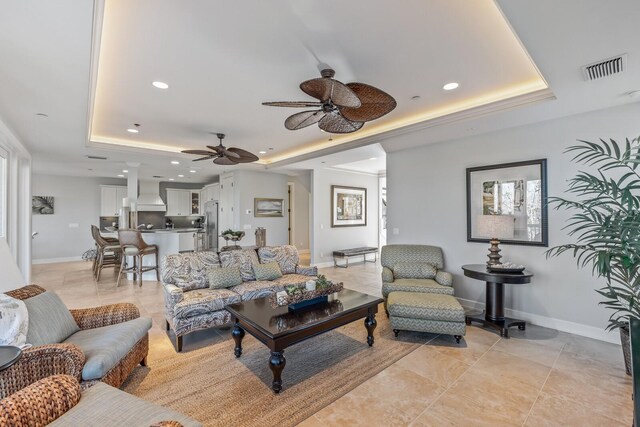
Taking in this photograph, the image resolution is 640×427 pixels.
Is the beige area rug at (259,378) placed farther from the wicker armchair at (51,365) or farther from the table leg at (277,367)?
the wicker armchair at (51,365)

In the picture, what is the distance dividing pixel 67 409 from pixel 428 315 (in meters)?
2.91

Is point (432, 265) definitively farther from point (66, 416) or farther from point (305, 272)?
point (66, 416)

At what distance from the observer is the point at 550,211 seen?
3.54 meters

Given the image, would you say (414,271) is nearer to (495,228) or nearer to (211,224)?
(495,228)

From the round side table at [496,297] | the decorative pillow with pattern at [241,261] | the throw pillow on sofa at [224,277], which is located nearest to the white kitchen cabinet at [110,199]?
the decorative pillow with pattern at [241,261]

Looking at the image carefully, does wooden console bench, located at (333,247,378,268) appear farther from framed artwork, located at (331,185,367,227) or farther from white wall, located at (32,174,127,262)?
white wall, located at (32,174,127,262)

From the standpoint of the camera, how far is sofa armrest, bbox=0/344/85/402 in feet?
5.12

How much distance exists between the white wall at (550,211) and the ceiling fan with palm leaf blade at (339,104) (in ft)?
6.04

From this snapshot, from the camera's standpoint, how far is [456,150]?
4406 mm

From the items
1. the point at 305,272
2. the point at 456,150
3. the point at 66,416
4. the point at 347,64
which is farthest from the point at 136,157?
the point at 456,150

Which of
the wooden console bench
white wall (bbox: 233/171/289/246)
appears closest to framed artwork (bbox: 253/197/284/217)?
white wall (bbox: 233/171/289/246)

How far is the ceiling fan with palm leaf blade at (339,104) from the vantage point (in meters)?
2.16

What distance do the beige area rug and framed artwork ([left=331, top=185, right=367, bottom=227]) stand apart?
4697mm

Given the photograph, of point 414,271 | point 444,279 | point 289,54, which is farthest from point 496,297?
point 289,54
